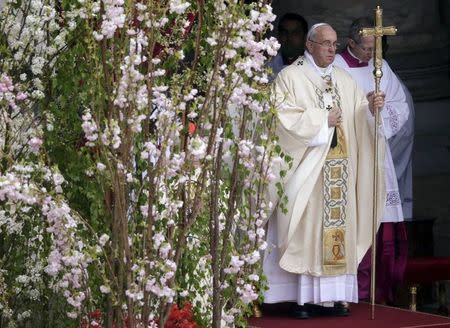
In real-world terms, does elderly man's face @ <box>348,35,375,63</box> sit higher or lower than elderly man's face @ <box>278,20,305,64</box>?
lower

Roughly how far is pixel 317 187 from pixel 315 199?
8 cm

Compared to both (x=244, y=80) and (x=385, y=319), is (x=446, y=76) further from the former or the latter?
(x=244, y=80)

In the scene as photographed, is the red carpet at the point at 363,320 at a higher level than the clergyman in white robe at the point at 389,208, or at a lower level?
lower

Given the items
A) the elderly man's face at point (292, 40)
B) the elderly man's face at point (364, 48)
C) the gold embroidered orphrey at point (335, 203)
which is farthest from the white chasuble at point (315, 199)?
the elderly man's face at point (292, 40)

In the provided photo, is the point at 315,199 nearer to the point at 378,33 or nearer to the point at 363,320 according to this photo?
the point at 363,320

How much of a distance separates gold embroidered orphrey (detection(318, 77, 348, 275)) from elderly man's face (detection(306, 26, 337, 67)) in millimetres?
168

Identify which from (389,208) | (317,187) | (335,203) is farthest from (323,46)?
(389,208)

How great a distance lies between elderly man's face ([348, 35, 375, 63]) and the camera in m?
10.6

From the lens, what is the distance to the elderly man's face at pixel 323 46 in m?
9.73

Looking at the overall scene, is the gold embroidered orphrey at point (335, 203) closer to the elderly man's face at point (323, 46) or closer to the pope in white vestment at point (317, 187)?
the pope in white vestment at point (317, 187)

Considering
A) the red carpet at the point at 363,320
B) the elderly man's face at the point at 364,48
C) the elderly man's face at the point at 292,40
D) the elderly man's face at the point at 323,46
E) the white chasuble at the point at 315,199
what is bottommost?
the red carpet at the point at 363,320

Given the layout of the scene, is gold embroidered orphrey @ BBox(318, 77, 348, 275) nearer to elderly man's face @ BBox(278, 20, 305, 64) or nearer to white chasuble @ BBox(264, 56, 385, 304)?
white chasuble @ BBox(264, 56, 385, 304)

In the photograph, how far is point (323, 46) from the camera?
9.79 meters

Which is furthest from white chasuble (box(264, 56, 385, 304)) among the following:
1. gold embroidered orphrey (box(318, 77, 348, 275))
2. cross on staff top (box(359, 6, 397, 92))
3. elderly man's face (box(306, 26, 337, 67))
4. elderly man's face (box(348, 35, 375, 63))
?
elderly man's face (box(348, 35, 375, 63))
